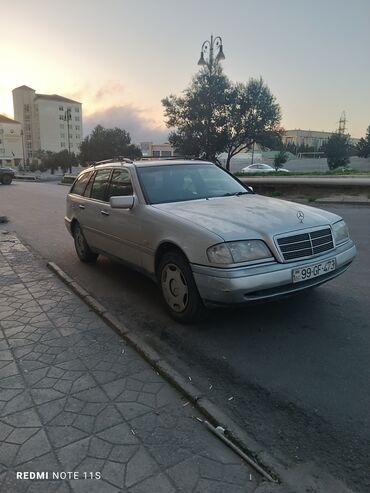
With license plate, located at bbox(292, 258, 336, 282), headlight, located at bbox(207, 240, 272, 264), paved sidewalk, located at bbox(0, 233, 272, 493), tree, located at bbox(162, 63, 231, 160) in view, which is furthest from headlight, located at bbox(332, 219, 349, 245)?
tree, located at bbox(162, 63, 231, 160)

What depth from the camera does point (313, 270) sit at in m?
4.08

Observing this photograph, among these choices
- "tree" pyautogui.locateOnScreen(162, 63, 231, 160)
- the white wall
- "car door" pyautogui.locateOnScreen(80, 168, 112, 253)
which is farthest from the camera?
the white wall

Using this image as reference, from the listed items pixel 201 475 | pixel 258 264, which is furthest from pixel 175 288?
pixel 201 475

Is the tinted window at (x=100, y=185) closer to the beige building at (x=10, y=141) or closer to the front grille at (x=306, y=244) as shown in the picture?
the front grille at (x=306, y=244)

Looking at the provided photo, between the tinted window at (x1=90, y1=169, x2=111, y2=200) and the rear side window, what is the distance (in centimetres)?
38

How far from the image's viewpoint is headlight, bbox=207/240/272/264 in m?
3.82

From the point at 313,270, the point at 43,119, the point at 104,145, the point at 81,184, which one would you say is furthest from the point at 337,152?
the point at 43,119

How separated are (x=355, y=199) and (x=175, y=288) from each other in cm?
1219

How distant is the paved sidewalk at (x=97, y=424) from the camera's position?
231 centimetres

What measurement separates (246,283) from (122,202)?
1.92m

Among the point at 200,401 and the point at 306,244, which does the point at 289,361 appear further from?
the point at 306,244

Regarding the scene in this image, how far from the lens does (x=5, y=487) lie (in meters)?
2.27

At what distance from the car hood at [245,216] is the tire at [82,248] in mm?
2375

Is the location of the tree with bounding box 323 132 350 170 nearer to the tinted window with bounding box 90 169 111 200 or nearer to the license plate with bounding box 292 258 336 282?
the tinted window with bounding box 90 169 111 200
